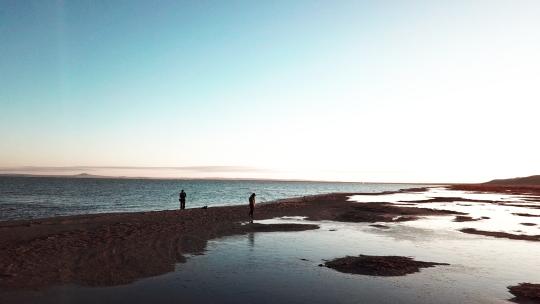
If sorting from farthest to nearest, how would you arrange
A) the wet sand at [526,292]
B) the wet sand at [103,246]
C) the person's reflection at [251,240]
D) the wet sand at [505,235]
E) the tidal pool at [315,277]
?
the wet sand at [505,235] < the person's reflection at [251,240] < the wet sand at [103,246] < the wet sand at [526,292] < the tidal pool at [315,277]

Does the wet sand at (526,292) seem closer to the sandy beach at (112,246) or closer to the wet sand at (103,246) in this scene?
the sandy beach at (112,246)

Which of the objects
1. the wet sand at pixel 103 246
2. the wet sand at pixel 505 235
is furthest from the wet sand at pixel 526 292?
the wet sand at pixel 505 235

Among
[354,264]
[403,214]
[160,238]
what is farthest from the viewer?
[403,214]

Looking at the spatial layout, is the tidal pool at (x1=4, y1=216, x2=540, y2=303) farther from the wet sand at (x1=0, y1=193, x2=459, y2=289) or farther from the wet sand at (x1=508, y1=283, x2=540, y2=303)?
the wet sand at (x1=0, y1=193, x2=459, y2=289)

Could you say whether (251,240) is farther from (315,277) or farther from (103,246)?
(315,277)

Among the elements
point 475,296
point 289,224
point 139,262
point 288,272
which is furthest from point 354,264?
point 289,224

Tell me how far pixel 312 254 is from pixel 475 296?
868 cm

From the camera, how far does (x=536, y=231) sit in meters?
32.1

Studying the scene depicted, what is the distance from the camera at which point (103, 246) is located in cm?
2070

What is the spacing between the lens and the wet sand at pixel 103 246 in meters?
15.3

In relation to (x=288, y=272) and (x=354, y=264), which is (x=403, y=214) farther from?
(x=288, y=272)

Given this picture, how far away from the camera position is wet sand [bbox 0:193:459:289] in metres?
15.3

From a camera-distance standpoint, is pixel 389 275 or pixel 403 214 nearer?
pixel 389 275

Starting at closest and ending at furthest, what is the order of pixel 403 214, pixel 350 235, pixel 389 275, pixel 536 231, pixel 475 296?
1. pixel 475 296
2. pixel 389 275
3. pixel 350 235
4. pixel 536 231
5. pixel 403 214
